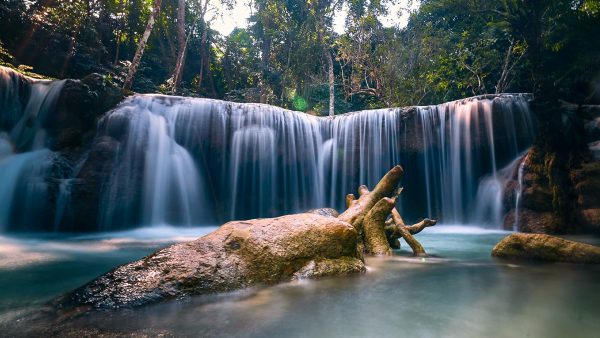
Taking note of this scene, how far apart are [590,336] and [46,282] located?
5.48 meters

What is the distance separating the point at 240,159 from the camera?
13773 millimetres

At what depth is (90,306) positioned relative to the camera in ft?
8.46

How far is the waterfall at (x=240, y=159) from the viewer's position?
1002cm

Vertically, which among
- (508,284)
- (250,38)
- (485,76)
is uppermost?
(250,38)

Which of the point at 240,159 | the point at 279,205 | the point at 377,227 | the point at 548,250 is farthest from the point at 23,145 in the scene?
the point at 548,250

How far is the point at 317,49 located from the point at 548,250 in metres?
23.4

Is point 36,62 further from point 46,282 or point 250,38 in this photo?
point 250,38

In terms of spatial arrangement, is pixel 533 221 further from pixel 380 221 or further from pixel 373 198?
pixel 380 221

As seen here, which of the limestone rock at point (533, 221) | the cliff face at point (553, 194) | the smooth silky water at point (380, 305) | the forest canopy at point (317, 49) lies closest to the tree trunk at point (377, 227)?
the smooth silky water at point (380, 305)

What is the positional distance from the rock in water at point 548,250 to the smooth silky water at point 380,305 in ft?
0.82

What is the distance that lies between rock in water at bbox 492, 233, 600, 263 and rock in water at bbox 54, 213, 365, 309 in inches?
111

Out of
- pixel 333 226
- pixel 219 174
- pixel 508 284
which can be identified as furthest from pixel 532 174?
pixel 219 174

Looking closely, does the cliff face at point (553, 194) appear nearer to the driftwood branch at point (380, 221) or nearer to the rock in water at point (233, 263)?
the driftwood branch at point (380, 221)

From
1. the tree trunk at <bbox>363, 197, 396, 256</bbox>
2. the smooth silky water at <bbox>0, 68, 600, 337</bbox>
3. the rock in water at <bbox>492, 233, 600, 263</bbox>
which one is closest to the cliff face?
the smooth silky water at <bbox>0, 68, 600, 337</bbox>
